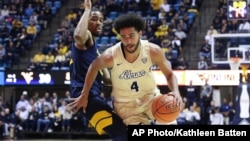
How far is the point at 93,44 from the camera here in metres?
5.44

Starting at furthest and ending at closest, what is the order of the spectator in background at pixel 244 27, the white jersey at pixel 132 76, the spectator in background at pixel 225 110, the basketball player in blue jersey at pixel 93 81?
the spectator in background at pixel 244 27 → the spectator in background at pixel 225 110 → the basketball player in blue jersey at pixel 93 81 → the white jersey at pixel 132 76

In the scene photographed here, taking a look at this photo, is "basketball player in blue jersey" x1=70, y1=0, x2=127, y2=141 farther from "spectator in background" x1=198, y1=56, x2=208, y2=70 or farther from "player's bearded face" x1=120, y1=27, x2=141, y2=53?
"spectator in background" x1=198, y1=56, x2=208, y2=70

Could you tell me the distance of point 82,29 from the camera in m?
5.05

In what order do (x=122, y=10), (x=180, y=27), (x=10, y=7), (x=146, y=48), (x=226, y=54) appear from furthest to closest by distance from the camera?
(x=10, y=7), (x=122, y=10), (x=180, y=27), (x=226, y=54), (x=146, y=48)

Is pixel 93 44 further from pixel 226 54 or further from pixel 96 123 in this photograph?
pixel 226 54

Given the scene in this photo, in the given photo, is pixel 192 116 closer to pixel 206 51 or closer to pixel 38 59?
pixel 206 51

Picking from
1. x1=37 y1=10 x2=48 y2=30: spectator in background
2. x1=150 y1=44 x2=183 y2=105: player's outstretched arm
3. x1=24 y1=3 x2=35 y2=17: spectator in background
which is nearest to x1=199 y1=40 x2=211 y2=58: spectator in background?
x1=37 y1=10 x2=48 y2=30: spectator in background

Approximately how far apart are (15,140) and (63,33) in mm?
5457

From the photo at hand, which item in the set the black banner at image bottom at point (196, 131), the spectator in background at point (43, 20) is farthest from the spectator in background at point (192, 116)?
the black banner at image bottom at point (196, 131)

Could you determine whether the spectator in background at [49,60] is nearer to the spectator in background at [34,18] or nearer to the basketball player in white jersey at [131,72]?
the spectator in background at [34,18]

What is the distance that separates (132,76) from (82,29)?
61cm

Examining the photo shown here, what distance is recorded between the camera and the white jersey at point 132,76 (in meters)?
5.06

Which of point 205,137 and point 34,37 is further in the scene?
point 34,37

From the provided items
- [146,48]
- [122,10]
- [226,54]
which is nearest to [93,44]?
[146,48]
